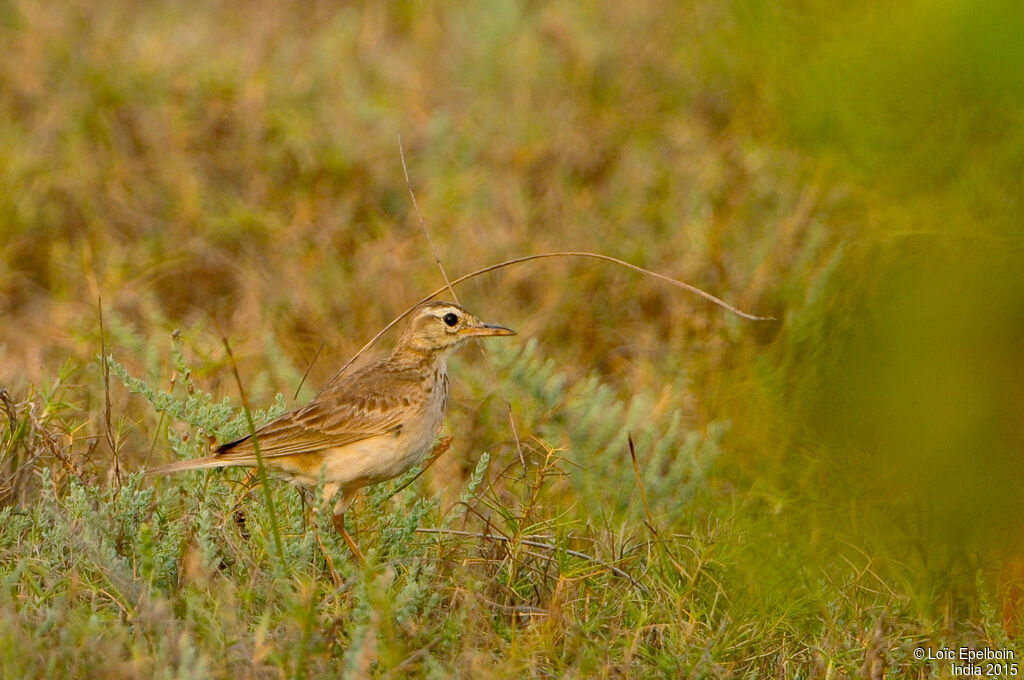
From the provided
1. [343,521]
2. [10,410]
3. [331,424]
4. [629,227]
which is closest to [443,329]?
[331,424]

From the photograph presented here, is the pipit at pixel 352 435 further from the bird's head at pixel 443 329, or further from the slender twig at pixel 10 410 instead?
the slender twig at pixel 10 410

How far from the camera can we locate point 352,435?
Answer: 183 inches

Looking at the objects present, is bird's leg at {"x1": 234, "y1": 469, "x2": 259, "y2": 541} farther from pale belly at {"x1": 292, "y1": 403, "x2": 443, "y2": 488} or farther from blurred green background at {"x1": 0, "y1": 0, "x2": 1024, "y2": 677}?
blurred green background at {"x1": 0, "y1": 0, "x2": 1024, "y2": 677}

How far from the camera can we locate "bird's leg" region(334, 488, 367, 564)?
4174 mm

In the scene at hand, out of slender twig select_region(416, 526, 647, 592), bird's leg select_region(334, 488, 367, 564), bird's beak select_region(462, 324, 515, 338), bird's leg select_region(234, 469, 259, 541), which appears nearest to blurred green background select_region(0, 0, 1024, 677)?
slender twig select_region(416, 526, 647, 592)

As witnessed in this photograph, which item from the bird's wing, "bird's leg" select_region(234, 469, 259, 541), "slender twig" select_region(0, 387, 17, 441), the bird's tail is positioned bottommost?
"bird's leg" select_region(234, 469, 259, 541)

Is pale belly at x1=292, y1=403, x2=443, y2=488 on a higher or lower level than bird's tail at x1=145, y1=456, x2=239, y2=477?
lower

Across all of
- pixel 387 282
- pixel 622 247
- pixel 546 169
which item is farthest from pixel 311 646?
pixel 546 169

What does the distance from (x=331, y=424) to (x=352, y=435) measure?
109 millimetres

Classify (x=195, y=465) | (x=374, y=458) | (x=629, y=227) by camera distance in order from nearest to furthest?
1. (x=195, y=465)
2. (x=374, y=458)
3. (x=629, y=227)

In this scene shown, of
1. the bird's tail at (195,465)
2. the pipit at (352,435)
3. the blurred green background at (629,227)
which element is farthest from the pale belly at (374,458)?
the blurred green background at (629,227)

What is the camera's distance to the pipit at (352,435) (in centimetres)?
453

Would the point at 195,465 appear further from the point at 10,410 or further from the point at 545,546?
the point at 545,546

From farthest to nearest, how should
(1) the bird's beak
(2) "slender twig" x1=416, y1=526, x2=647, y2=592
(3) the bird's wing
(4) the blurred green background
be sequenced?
(1) the bird's beak → (3) the bird's wing → (2) "slender twig" x1=416, y1=526, x2=647, y2=592 → (4) the blurred green background
